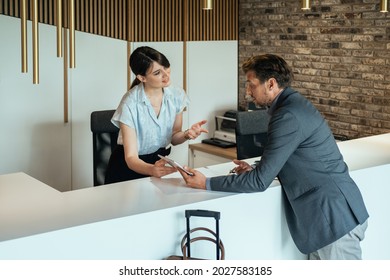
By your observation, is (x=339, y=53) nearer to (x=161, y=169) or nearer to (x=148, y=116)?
(x=148, y=116)

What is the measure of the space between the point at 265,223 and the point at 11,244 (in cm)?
123

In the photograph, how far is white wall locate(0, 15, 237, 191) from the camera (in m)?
5.73

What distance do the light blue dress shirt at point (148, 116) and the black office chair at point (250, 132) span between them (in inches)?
44.3

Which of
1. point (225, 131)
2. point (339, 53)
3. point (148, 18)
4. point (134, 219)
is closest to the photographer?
point (134, 219)

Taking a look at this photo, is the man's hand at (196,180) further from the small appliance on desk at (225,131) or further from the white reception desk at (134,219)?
the small appliance on desk at (225,131)

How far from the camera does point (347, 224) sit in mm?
3109

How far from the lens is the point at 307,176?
3092 millimetres

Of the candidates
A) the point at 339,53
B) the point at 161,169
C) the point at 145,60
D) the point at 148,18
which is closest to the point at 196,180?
the point at 161,169

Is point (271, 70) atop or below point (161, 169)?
atop

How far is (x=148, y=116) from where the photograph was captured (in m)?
3.81

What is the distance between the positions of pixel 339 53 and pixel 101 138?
209cm

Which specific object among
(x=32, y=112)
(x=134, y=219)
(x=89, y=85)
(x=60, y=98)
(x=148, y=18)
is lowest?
(x=134, y=219)

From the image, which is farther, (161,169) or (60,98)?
(60,98)

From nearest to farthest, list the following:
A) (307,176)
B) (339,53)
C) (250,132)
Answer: (307,176), (250,132), (339,53)
